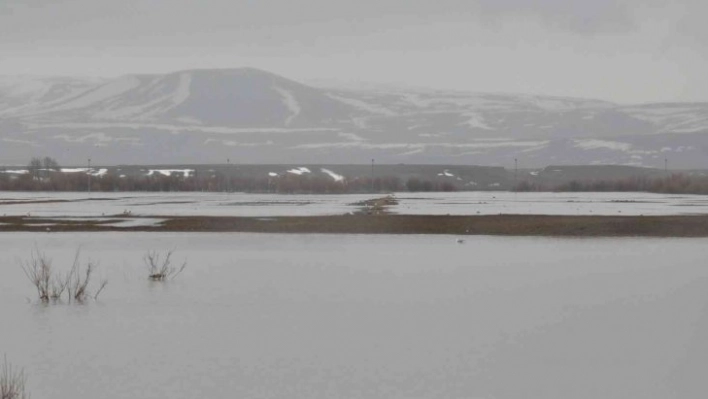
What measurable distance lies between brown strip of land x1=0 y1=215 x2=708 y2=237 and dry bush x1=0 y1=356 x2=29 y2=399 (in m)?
29.1

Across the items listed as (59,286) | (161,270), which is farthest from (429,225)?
(59,286)

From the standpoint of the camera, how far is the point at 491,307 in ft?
72.1

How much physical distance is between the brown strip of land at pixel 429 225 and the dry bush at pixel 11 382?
29057 mm

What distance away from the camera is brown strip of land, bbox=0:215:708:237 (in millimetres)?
44406

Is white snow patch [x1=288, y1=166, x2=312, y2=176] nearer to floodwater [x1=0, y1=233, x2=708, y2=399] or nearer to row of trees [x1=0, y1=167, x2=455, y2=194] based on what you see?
row of trees [x1=0, y1=167, x2=455, y2=194]

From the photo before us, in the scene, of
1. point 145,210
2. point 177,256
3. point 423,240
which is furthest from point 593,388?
point 145,210

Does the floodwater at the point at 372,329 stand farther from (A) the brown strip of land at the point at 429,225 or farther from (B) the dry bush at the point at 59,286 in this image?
(A) the brown strip of land at the point at 429,225

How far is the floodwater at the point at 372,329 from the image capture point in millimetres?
15227

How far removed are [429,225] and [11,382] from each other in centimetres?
3436

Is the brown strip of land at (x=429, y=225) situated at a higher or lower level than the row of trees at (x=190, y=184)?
lower

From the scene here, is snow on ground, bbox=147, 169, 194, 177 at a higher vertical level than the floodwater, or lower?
higher

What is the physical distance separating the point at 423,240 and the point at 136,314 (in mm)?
20493

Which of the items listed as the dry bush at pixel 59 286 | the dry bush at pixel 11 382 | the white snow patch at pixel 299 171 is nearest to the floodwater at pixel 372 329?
the dry bush at pixel 11 382

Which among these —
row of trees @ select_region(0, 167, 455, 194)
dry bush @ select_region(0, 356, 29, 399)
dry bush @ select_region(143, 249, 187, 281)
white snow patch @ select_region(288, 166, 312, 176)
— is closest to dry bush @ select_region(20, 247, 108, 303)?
dry bush @ select_region(143, 249, 187, 281)
